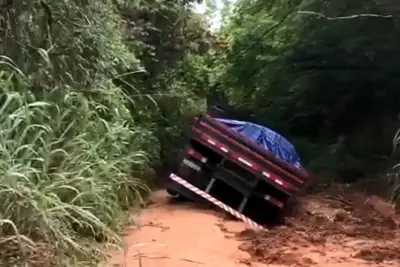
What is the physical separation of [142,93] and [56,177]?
8052mm

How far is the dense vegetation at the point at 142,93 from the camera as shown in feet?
14.8

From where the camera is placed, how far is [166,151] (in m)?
13.8

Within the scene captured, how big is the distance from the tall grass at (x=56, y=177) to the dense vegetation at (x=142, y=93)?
0.04ft

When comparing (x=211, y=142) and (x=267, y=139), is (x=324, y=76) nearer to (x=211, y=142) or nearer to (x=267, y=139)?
(x=267, y=139)

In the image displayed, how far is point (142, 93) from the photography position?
503 inches

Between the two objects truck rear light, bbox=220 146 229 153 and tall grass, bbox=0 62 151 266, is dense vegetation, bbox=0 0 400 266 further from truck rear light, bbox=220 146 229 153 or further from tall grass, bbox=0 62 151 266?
truck rear light, bbox=220 146 229 153

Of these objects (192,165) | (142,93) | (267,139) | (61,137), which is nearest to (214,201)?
(192,165)

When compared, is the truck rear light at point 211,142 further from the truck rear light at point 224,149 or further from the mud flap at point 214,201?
the mud flap at point 214,201

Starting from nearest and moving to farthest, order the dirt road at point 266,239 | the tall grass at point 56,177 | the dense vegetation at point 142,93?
the tall grass at point 56,177 < the dense vegetation at point 142,93 < the dirt road at point 266,239

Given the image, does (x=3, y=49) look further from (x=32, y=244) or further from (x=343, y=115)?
(x=343, y=115)

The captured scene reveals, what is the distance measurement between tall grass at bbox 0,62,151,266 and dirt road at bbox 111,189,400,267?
50 centimetres

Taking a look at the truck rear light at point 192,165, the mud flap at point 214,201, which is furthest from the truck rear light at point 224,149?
the mud flap at point 214,201

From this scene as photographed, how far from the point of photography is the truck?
9.23m

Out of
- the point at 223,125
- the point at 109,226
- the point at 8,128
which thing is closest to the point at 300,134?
the point at 223,125
